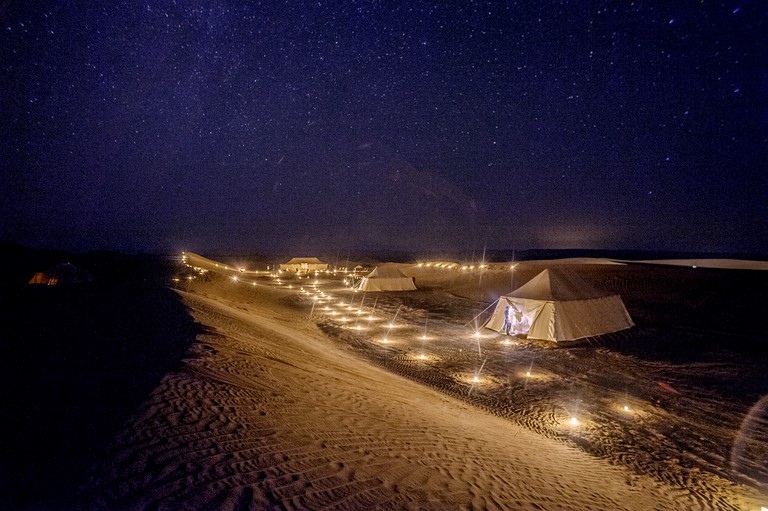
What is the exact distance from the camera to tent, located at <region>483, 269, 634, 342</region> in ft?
53.2

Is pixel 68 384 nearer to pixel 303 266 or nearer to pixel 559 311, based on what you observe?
pixel 559 311

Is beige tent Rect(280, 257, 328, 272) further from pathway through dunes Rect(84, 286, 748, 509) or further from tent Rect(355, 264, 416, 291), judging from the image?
pathway through dunes Rect(84, 286, 748, 509)

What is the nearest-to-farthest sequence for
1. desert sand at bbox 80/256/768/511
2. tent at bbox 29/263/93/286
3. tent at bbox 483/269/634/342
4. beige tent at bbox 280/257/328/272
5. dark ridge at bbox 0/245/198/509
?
dark ridge at bbox 0/245/198/509 → desert sand at bbox 80/256/768/511 → tent at bbox 483/269/634/342 → tent at bbox 29/263/93/286 → beige tent at bbox 280/257/328/272

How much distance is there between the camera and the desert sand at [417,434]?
3346 millimetres

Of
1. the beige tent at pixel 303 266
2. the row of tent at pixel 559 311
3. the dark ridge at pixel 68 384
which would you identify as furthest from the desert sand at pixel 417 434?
the beige tent at pixel 303 266

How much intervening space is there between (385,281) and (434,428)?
30.9 metres

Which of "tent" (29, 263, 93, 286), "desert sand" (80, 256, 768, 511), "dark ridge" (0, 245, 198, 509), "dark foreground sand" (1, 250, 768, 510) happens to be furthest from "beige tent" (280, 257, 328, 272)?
"dark ridge" (0, 245, 198, 509)

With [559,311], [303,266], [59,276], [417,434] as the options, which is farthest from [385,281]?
[303,266]

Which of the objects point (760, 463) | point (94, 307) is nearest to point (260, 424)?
point (760, 463)

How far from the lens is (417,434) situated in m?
5.46

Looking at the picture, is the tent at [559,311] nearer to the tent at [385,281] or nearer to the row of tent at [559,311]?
the row of tent at [559,311]

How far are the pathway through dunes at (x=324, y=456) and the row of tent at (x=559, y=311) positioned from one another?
1021cm

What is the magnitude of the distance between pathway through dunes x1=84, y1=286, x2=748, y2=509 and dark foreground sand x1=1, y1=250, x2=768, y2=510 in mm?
24

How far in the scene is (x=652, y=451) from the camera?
677 cm
